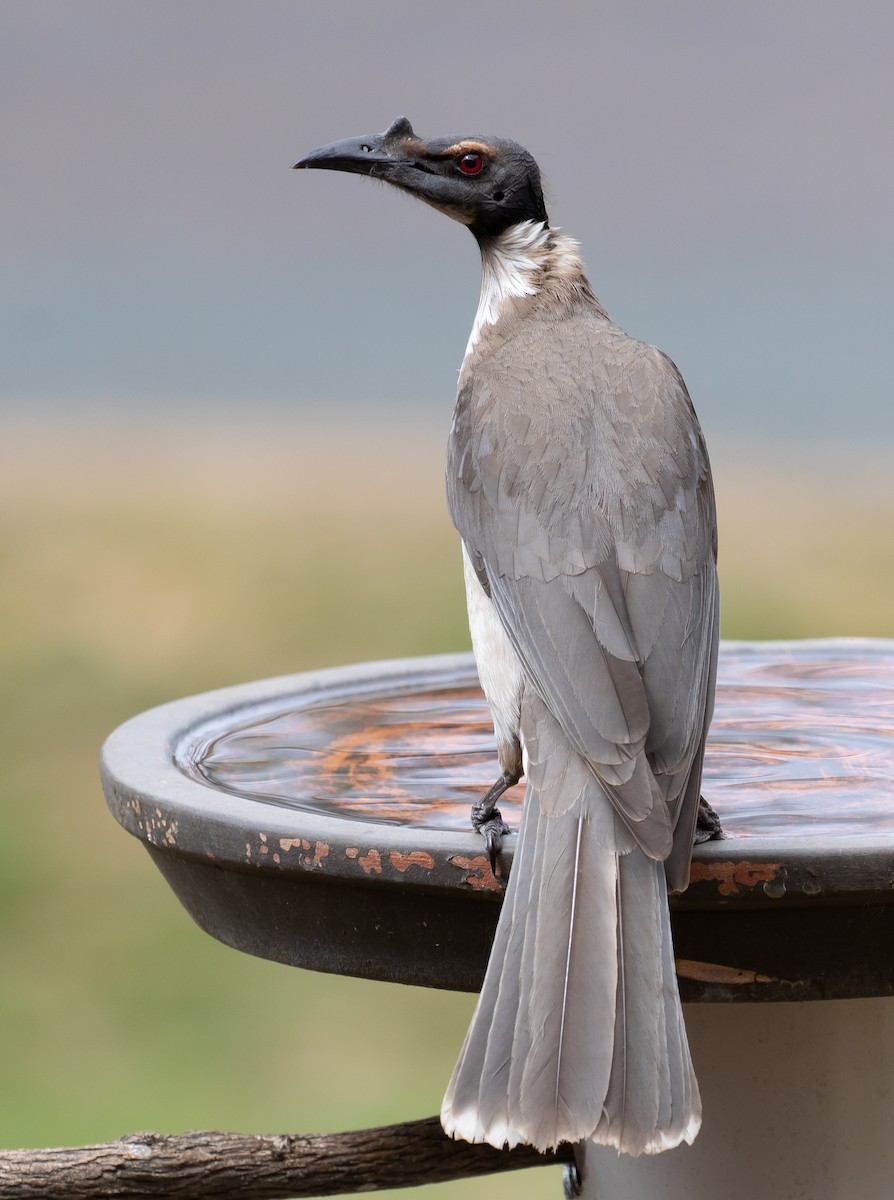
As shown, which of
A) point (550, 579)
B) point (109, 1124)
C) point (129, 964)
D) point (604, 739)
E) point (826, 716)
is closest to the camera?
point (604, 739)

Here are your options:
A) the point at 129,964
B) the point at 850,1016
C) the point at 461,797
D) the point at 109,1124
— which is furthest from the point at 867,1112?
the point at 129,964

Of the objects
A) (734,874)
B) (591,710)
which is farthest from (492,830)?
(734,874)

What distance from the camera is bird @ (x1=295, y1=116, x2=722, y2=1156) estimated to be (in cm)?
187

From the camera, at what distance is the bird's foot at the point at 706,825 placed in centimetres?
206

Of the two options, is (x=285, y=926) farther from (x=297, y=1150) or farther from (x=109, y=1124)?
(x=109, y=1124)

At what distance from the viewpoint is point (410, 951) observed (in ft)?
6.86

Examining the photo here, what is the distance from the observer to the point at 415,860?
199cm

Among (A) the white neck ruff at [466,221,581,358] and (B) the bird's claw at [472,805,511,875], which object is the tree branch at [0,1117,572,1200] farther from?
(A) the white neck ruff at [466,221,581,358]

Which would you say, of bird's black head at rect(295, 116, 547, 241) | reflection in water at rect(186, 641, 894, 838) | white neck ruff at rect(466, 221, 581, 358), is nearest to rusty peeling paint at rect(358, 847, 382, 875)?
reflection in water at rect(186, 641, 894, 838)

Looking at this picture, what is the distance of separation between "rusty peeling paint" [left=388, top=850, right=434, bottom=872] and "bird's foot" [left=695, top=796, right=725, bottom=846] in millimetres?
314

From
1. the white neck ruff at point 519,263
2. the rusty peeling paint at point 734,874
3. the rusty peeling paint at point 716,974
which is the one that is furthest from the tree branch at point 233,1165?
the white neck ruff at point 519,263

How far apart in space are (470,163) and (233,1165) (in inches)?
65.7

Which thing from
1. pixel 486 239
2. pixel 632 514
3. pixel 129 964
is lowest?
pixel 129 964

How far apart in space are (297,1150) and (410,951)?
2.23 ft
